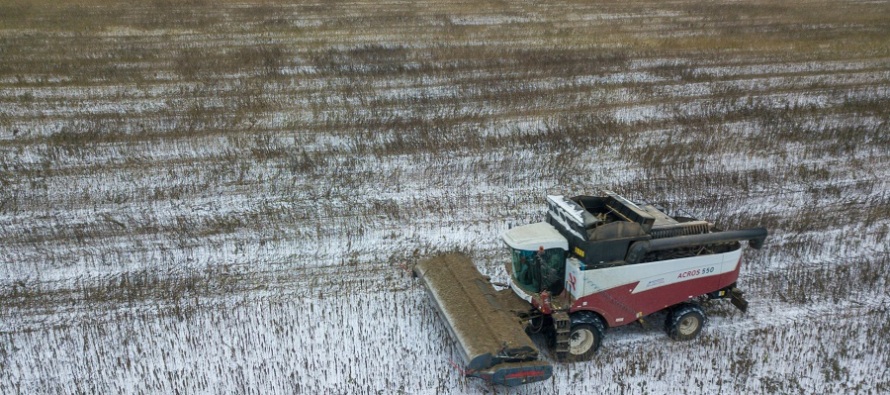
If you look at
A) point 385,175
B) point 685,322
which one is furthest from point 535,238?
point 385,175

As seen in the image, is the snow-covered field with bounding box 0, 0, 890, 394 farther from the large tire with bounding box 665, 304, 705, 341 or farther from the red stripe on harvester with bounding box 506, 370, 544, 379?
the red stripe on harvester with bounding box 506, 370, 544, 379

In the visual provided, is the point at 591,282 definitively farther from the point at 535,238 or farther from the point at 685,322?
the point at 685,322

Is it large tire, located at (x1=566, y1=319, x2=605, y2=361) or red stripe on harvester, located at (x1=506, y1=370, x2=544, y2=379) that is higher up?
red stripe on harvester, located at (x1=506, y1=370, x2=544, y2=379)

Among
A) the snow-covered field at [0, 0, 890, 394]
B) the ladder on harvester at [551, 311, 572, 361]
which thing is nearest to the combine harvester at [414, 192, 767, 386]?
the ladder on harvester at [551, 311, 572, 361]

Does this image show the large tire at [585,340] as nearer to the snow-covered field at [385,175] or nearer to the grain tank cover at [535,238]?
the snow-covered field at [385,175]

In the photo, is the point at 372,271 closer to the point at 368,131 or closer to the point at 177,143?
the point at 368,131

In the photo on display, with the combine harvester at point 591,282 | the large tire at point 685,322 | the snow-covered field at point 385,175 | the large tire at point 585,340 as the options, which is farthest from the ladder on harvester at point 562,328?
the large tire at point 685,322
